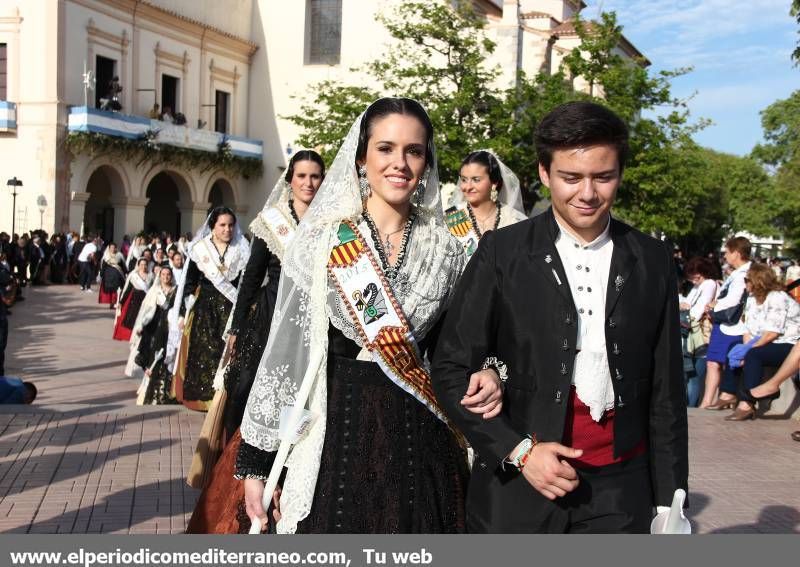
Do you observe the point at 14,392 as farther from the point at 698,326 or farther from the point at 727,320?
the point at 698,326

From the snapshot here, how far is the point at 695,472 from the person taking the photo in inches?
264

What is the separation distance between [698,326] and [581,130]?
27.2 ft

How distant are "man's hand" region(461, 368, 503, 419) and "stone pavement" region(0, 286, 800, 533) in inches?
121

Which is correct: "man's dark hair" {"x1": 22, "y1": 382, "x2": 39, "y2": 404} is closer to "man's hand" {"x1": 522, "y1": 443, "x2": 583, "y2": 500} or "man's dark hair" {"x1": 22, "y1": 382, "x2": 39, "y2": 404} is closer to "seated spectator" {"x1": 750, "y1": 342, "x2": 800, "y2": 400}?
"seated spectator" {"x1": 750, "y1": 342, "x2": 800, "y2": 400}

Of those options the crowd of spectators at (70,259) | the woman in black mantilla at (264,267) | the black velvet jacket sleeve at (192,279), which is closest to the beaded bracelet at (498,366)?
the woman in black mantilla at (264,267)

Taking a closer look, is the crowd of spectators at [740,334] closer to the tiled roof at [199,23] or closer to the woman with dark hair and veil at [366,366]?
the woman with dark hair and veil at [366,366]

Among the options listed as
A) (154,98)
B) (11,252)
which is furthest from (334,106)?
(154,98)

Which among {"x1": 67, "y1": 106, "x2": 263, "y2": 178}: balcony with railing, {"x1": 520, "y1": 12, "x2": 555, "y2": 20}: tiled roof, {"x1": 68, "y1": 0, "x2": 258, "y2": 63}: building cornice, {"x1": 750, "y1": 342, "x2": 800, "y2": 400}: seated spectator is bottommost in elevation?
{"x1": 750, "y1": 342, "x2": 800, "y2": 400}: seated spectator

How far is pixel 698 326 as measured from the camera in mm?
10117

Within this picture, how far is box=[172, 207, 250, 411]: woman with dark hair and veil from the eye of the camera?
314 inches

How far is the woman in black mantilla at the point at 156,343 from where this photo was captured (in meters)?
9.45

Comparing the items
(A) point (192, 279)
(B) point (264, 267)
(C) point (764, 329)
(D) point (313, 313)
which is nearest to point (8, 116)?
(A) point (192, 279)

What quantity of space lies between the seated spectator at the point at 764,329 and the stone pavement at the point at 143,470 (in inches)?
15.0

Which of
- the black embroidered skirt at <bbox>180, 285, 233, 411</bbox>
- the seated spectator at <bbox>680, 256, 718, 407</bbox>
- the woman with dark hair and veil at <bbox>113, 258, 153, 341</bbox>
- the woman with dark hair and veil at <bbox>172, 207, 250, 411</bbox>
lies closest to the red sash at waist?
the woman with dark hair and veil at <bbox>172, 207, 250, 411</bbox>
